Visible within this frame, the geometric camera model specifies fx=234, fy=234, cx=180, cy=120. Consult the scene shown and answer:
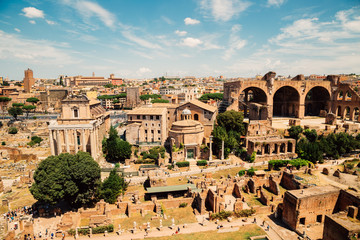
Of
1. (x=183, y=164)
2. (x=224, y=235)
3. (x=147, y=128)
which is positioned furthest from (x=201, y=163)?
(x=224, y=235)

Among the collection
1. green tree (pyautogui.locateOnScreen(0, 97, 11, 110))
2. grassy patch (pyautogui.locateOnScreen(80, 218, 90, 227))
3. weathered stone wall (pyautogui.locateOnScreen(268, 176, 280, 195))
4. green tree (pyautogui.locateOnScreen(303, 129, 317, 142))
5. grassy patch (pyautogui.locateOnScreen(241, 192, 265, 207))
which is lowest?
grassy patch (pyautogui.locateOnScreen(80, 218, 90, 227))

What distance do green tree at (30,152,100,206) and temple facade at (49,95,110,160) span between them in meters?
11.7

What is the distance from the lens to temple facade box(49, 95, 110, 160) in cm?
4191

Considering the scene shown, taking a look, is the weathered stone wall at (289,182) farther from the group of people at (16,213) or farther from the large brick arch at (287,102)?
the large brick arch at (287,102)

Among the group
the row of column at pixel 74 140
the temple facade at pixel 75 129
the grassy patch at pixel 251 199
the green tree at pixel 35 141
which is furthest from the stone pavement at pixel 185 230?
the green tree at pixel 35 141

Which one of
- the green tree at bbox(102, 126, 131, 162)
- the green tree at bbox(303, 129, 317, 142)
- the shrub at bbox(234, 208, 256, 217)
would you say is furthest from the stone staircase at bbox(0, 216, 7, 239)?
the green tree at bbox(303, 129, 317, 142)

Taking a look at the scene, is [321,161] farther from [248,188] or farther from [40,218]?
[40,218]

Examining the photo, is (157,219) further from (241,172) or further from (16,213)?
(241,172)

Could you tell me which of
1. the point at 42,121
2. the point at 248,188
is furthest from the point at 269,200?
the point at 42,121

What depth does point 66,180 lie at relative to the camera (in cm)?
2814

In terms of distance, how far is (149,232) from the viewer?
2494cm

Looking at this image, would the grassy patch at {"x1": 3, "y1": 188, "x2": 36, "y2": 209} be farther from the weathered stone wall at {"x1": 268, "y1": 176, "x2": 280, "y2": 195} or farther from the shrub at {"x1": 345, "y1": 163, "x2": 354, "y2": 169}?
the shrub at {"x1": 345, "y1": 163, "x2": 354, "y2": 169}

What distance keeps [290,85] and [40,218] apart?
64690 mm

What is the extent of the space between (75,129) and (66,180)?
51.4 ft
